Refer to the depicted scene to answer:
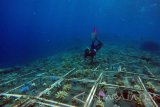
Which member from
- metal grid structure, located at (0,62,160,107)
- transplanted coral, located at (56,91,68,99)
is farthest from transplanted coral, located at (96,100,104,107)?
transplanted coral, located at (56,91,68,99)

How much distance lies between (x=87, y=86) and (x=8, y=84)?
5.48m

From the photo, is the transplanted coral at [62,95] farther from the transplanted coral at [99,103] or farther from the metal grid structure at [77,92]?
the transplanted coral at [99,103]

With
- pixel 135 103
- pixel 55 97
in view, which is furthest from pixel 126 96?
pixel 55 97

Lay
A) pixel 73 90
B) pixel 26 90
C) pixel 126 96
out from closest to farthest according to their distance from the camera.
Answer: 1. pixel 126 96
2. pixel 73 90
3. pixel 26 90

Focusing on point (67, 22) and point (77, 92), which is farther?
point (67, 22)

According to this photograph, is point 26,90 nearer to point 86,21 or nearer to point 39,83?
point 39,83

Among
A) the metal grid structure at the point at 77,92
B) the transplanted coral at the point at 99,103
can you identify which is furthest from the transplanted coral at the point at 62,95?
the transplanted coral at the point at 99,103

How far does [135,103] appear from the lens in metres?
5.33

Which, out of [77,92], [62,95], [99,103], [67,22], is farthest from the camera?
[67,22]

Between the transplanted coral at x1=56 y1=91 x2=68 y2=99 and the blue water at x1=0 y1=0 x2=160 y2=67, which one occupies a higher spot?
the blue water at x1=0 y1=0 x2=160 y2=67

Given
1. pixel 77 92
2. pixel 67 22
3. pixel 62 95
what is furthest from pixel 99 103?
pixel 67 22

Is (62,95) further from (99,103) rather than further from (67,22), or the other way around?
(67,22)

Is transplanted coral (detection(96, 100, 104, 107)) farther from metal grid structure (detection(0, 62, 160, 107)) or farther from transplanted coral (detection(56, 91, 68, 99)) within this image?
transplanted coral (detection(56, 91, 68, 99))

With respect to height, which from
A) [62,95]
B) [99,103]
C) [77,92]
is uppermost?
[77,92]
